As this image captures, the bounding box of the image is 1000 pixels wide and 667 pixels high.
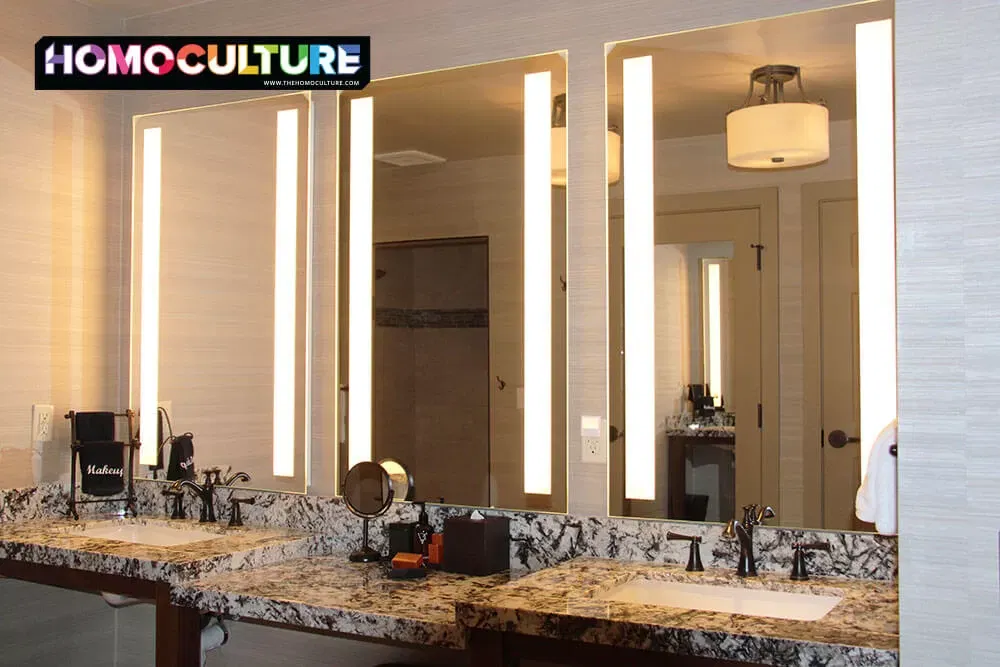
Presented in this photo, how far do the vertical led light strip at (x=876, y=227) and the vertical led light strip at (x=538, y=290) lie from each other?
33.0 inches

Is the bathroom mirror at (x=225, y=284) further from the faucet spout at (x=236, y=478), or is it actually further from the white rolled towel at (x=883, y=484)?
the white rolled towel at (x=883, y=484)

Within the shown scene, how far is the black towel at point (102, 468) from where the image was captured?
11.3 ft

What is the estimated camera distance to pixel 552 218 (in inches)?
110

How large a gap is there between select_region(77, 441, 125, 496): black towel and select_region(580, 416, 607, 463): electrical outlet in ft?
5.71

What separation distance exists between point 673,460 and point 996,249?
1293 millimetres

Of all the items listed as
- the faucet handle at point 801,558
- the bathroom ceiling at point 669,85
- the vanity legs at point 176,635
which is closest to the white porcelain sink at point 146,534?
the vanity legs at point 176,635

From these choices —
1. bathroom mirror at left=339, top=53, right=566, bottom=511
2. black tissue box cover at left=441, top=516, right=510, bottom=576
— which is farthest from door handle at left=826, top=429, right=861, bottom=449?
black tissue box cover at left=441, top=516, right=510, bottom=576

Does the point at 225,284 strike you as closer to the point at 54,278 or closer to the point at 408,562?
the point at 54,278

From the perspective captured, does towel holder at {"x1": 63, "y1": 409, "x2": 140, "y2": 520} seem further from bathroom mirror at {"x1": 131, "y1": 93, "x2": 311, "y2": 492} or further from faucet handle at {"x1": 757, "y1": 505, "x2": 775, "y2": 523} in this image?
faucet handle at {"x1": 757, "y1": 505, "x2": 775, "y2": 523}

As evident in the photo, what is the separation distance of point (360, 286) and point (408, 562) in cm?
91

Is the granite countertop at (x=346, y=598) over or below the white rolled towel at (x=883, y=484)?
below

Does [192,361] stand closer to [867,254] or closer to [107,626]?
[107,626]

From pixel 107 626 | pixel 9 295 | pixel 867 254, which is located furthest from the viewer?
pixel 107 626

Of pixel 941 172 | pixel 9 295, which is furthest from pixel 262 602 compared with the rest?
pixel 941 172
